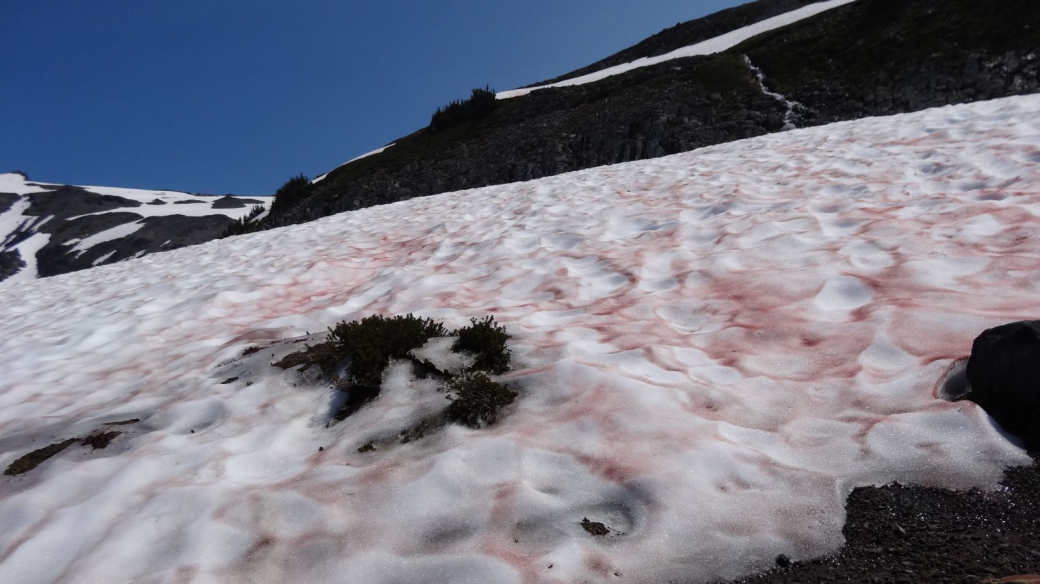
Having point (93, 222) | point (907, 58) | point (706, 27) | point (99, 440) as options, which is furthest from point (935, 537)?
point (93, 222)

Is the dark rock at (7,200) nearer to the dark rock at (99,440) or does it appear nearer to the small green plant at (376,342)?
the dark rock at (99,440)

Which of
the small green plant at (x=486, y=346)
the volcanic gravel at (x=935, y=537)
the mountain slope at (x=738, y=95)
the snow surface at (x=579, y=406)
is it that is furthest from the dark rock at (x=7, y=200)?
the volcanic gravel at (x=935, y=537)

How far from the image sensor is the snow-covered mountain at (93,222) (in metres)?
79.3

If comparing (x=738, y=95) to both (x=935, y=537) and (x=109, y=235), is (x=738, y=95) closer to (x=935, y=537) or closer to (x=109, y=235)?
(x=935, y=537)

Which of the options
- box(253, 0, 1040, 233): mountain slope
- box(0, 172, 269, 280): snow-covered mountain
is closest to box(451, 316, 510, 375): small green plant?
box(253, 0, 1040, 233): mountain slope

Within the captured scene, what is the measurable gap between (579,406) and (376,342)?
6.40ft

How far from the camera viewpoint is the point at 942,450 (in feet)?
9.90

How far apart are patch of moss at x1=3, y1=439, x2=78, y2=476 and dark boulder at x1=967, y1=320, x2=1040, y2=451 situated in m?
6.18

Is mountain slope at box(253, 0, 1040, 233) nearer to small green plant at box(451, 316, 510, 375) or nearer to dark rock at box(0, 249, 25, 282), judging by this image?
small green plant at box(451, 316, 510, 375)

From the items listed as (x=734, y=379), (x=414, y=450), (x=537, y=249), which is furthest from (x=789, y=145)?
(x=414, y=450)

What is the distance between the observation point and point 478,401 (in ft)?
13.1

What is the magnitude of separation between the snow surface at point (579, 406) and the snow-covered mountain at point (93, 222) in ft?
190

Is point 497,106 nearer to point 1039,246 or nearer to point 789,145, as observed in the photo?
point 789,145

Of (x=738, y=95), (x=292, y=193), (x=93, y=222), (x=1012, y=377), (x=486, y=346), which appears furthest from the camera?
(x=93, y=222)
